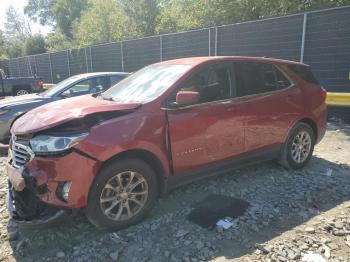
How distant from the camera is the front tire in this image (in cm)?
345

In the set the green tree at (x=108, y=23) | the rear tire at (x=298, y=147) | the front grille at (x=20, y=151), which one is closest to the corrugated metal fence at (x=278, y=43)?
the rear tire at (x=298, y=147)

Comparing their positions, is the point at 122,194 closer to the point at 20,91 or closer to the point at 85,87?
the point at 85,87

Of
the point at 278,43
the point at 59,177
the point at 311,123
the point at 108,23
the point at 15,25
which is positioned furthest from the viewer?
the point at 15,25

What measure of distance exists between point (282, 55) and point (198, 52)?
11.2ft

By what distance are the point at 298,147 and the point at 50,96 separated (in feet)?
16.9

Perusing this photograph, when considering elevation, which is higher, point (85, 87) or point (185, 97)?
point (185, 97)

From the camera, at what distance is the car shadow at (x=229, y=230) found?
136 inches

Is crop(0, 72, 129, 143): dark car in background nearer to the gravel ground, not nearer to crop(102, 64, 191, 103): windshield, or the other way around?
the gravel ground

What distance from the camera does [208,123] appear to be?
418 centimetres

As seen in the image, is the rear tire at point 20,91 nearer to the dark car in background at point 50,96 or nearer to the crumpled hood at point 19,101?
the dark car in background at point 50,96

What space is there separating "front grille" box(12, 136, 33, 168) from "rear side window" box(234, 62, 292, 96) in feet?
8.69

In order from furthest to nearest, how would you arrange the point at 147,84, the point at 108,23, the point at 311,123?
the point at 108,23
the point at 311,123
the point at 147,84

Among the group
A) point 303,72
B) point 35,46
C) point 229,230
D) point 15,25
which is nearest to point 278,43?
point 303,72

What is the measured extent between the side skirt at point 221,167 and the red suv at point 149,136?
14mm
